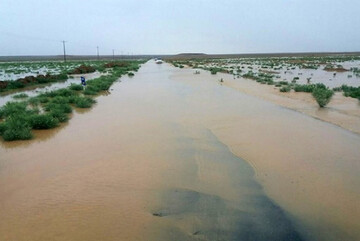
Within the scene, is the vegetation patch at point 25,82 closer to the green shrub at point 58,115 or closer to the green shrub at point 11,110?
the green shrub at point 11,110

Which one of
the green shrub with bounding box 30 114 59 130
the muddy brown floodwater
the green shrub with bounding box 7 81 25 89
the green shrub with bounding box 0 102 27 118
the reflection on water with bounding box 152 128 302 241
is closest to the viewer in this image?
the reflection on water with bounding box 152 128 302 241

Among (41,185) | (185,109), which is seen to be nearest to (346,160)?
(41,185)

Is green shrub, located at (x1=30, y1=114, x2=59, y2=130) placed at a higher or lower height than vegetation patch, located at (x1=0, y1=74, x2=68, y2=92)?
lower

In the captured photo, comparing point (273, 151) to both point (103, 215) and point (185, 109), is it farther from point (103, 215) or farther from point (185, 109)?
point (185, 109)

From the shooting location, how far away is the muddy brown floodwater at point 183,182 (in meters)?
4.46

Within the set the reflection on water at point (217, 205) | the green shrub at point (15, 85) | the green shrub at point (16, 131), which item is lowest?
the reflection on water at point (217, 205)

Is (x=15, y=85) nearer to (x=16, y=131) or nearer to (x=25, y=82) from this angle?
(x=25, y=82)

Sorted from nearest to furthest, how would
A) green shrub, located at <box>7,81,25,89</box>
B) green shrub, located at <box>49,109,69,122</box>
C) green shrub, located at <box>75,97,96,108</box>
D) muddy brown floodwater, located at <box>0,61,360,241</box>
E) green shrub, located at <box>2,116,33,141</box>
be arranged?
muddy brown floodwater, located at <box>0,61,360,241</box> < green shrub, located at <box>2,116,33,141</box> < green shrub, located at <box>49,109,69,122</box> < green shrub, located at <box>75,97,96,108</box> < green shrub, located at <box>7,81,25,89</box>

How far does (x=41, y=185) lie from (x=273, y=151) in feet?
19.0

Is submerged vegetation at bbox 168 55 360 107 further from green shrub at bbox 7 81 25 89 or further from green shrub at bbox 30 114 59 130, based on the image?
green shrub at bbox 7 81 25 89

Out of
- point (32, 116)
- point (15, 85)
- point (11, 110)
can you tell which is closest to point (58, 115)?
point (32, 116)

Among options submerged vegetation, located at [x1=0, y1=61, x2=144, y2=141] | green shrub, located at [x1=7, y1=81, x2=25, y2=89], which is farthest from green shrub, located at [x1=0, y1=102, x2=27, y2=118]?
green shrub, located at [x1=7, y1=81, x2=25, y2=89]

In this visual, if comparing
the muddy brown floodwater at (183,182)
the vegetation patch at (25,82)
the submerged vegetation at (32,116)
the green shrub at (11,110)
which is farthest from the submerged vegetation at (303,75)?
the vegetation patch at (25,82)

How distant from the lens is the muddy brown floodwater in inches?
176
